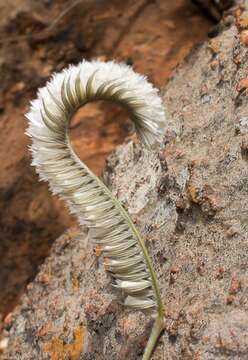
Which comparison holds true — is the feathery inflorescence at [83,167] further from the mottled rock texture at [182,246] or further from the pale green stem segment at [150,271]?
the mottled rock texture at [182,246]

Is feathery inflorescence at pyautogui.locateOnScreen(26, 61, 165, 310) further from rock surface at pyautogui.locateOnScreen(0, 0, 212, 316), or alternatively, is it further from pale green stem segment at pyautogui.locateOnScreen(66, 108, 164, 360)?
rock surface at pyautogui.locateOnScreen(0, 0, 212, 316)

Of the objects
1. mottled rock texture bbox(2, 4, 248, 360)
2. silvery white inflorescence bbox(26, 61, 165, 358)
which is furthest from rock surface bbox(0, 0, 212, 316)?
silvery white inflorescence bbox(26, 61, 165, 358)

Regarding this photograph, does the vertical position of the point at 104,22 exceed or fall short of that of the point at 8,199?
it exceeds it

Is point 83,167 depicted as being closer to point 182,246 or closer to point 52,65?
point 182,246

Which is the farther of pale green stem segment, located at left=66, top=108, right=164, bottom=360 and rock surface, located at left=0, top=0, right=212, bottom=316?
rock surface, located at left=0, top=0, right=212, bottom=316

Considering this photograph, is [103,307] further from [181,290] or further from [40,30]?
[40,30]

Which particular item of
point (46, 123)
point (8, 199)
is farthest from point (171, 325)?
point (8, 199)

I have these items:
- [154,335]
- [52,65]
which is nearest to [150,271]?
[154,335]
